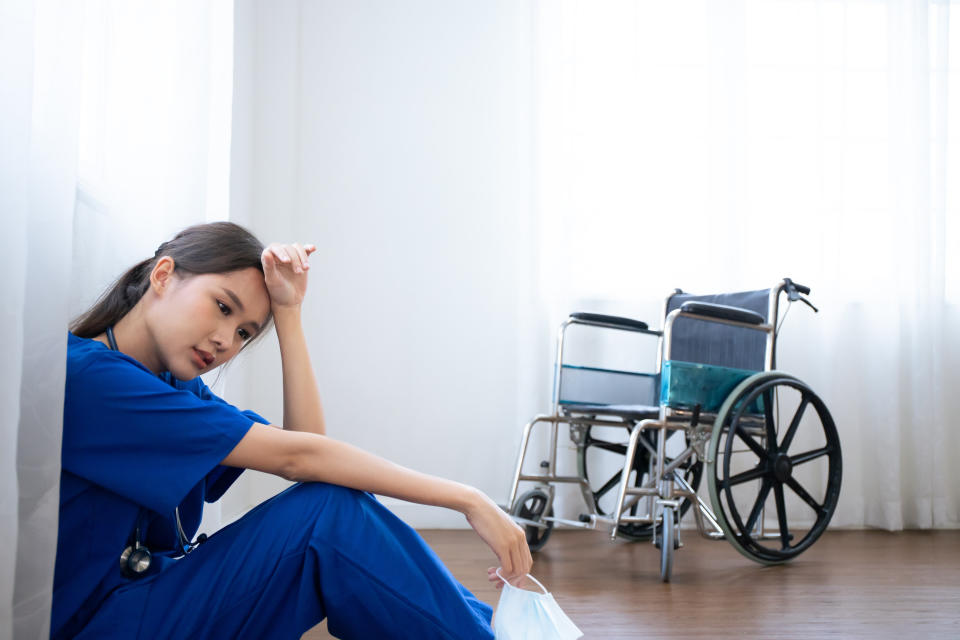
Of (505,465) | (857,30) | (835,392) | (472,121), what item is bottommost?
(505,465)

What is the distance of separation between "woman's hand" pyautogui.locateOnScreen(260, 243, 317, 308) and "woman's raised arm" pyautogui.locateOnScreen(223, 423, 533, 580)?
251 millimetres

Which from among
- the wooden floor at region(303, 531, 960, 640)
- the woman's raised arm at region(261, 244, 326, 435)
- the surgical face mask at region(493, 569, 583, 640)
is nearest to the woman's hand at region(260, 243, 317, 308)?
the woman's raised arm at region(261, 244, 326, 435)

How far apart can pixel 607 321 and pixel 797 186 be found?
44.8 inches

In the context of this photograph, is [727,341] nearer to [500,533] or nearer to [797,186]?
[797,186]

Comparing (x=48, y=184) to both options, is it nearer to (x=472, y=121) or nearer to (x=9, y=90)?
(x=9, y=90)

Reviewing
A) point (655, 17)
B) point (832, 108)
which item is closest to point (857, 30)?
point (832, 108)

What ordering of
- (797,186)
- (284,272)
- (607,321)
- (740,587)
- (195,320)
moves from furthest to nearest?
(797,186), (607,321), (740,587), (284,272), (195,320)

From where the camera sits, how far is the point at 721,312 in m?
2.15

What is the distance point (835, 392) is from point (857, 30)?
58.9 inches

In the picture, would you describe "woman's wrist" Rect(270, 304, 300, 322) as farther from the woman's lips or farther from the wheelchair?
the wheelchair

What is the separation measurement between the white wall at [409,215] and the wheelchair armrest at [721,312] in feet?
2.78

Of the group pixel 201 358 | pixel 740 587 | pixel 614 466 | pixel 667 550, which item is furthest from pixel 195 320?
pixel 614 466

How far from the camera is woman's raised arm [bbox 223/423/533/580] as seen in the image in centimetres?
88

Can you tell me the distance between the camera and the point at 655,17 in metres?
3.02
